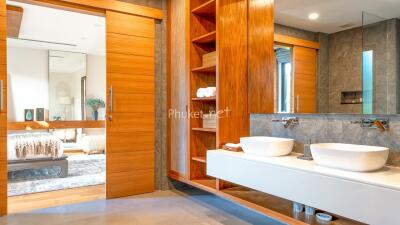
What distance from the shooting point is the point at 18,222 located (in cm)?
249

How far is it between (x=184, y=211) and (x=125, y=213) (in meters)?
0.58

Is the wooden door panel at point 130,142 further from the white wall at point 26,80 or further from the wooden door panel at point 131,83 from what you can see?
the white wall at point 26,80

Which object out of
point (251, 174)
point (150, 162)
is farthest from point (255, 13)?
point (150, 162)

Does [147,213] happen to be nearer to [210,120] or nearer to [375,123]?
[210,120]

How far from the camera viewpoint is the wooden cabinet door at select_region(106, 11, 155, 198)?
3.13 meters

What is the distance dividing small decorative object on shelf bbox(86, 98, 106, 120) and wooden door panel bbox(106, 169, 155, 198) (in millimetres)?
4064

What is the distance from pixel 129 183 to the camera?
3.24 meters

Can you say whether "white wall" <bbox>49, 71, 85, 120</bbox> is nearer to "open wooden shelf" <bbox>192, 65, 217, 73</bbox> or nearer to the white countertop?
"open wooden shelf" <bbox>192, 65, 217, 73</bbox>

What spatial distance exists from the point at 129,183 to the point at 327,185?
2.28 meters

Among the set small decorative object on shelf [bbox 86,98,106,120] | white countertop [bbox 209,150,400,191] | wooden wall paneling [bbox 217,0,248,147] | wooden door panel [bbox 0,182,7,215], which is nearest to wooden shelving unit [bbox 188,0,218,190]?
wooden wall paneling [bbox 217,0,248,147]

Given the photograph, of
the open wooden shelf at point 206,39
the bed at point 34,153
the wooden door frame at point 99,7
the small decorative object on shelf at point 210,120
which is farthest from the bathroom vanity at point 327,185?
the bed at point 34,153

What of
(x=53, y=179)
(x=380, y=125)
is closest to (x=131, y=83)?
(x=53, y=179)

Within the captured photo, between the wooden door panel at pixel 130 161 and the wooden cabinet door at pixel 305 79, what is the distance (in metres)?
1.81

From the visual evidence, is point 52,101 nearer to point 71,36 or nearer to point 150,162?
point 71,36
